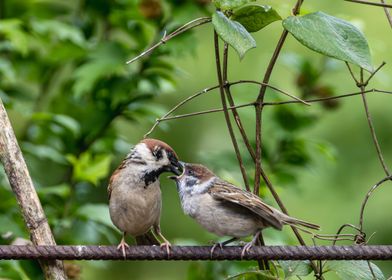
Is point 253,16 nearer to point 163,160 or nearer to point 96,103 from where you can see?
point 163,160

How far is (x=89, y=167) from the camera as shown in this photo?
4.04 metres

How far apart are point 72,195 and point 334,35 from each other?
209 cm

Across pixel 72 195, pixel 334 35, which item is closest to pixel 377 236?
pixel 72 195

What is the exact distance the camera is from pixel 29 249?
7.93 ft

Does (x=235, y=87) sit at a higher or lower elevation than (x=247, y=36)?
lower

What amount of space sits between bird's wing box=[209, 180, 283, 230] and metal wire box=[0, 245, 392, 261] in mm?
177

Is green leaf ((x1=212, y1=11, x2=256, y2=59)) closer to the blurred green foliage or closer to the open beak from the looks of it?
the open beak

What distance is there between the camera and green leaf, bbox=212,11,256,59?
2.35 metres

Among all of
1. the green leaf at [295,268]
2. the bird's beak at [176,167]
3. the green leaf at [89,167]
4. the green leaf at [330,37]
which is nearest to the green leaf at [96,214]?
the green leaf at [89,167]

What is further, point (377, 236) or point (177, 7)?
point (377, 236)

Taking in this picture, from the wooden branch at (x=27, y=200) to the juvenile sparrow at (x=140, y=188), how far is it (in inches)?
16.9

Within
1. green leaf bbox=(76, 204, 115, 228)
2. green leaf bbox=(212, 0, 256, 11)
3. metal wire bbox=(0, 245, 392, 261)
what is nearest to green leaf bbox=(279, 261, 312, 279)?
metal wire bbox=(0, 245, 392, 261)

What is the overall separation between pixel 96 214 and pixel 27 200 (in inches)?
46.2

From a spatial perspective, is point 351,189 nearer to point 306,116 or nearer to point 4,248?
point 306,116
